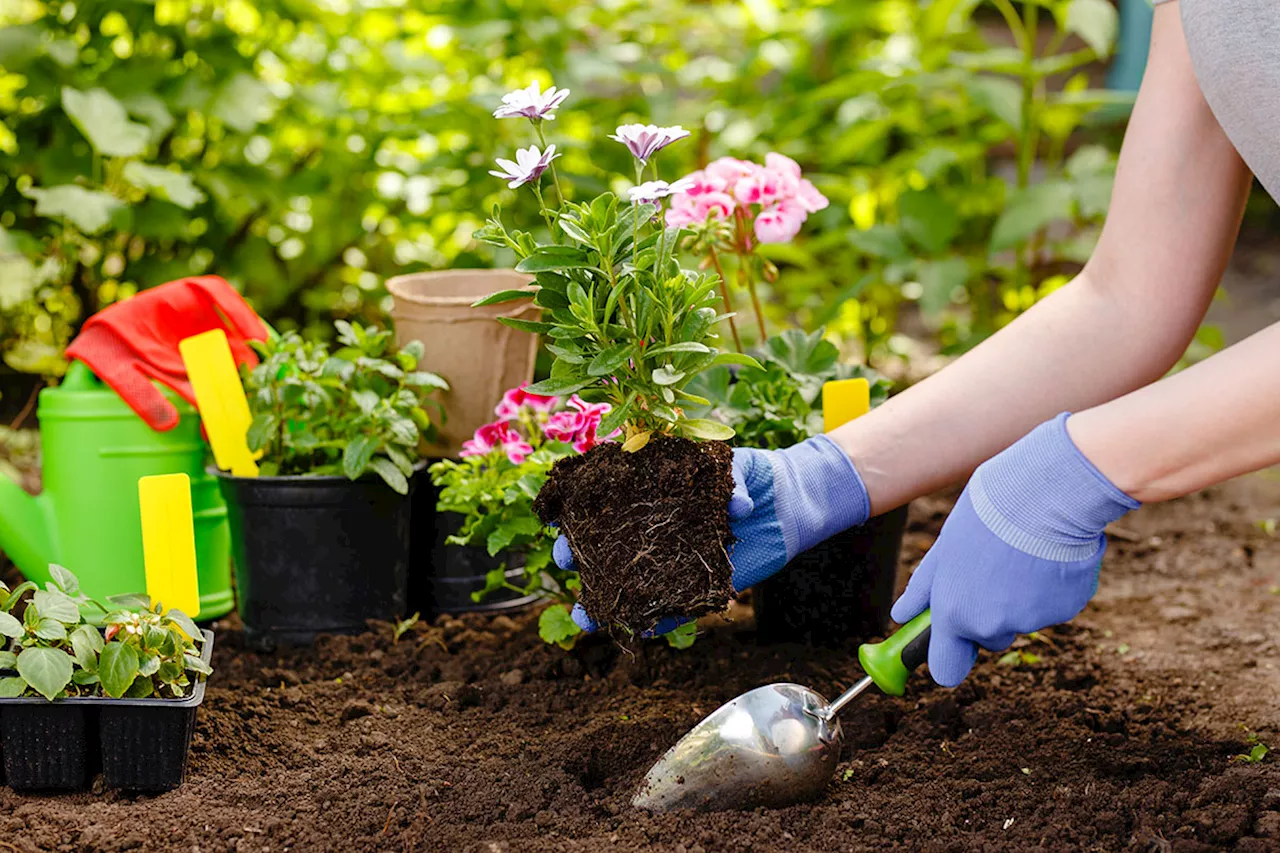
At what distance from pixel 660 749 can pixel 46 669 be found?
72 centimetres

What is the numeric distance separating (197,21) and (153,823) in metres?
2.10

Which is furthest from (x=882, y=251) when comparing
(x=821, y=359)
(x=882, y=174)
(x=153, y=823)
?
(x=153, y=823)

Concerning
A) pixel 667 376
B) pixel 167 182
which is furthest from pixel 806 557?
pixel 167 182

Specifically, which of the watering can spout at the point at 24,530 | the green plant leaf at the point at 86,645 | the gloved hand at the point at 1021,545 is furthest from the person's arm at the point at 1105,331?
the watering can spout at the point at 24,530

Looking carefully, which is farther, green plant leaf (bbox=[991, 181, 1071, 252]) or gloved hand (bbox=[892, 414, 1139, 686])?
green plant leaf (bbox=[991, 181, 1071, 252])

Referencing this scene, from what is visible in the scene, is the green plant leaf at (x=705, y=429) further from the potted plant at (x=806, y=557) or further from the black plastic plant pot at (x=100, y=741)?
the black plastic plant pot at (x=100, y=741)

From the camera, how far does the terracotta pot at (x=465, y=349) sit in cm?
198

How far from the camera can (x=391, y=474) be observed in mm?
→ 1801

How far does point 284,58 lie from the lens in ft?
9.23

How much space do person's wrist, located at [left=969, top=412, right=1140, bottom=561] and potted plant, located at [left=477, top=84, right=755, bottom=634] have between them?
1.02 feet

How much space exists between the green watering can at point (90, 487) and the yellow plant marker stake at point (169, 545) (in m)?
0.46

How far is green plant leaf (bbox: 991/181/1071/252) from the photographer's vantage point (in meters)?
2.64

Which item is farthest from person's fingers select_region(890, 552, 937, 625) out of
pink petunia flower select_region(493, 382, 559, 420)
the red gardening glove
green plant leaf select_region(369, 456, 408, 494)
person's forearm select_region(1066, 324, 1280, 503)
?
the red gardening glove

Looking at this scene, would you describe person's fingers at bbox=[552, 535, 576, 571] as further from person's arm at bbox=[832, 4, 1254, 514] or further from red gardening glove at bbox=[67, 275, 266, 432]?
red gardening glove at bbox=[67, 275, 266, 432]
